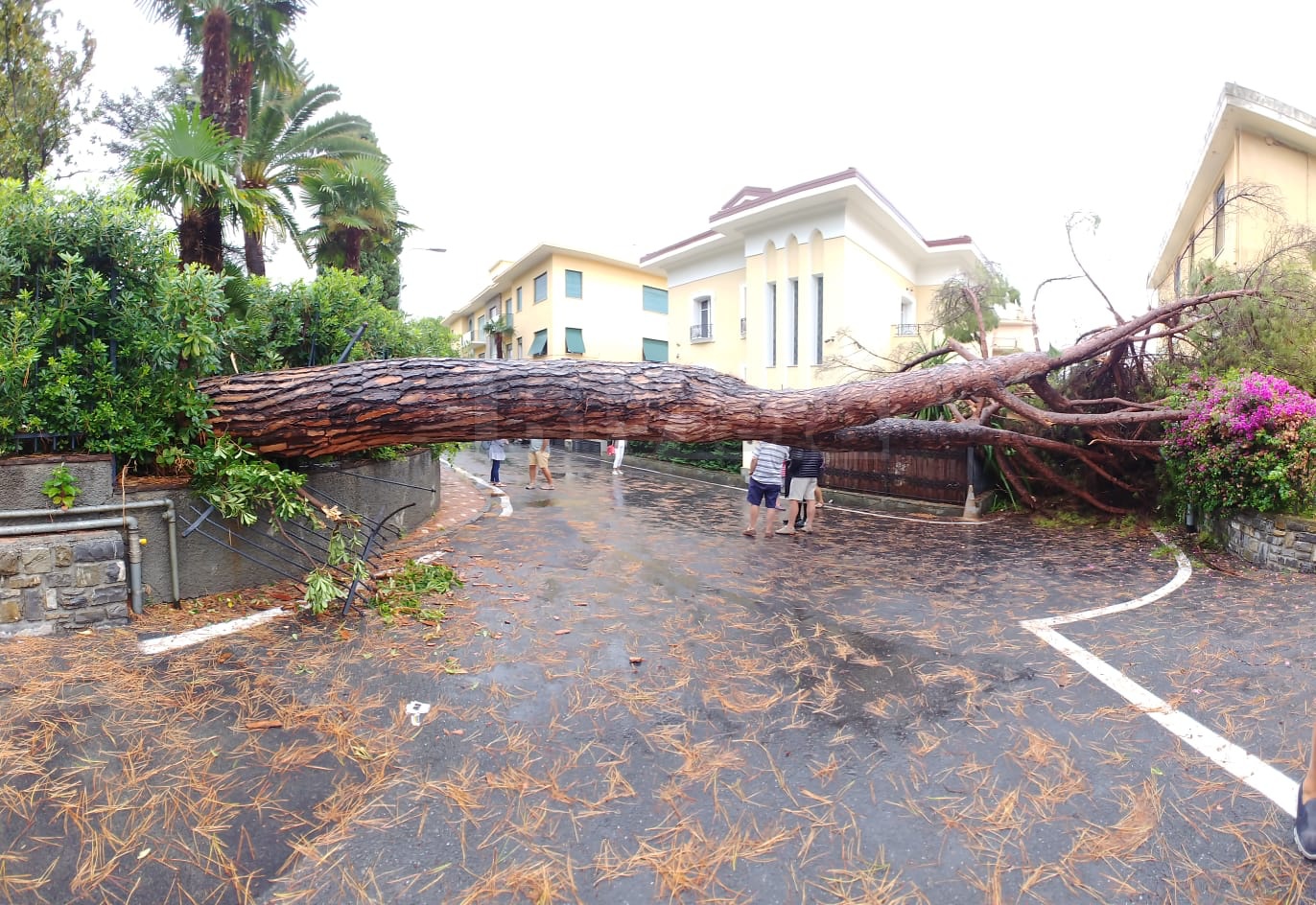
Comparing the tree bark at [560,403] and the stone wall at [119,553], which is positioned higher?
the tree bark at [560,403]

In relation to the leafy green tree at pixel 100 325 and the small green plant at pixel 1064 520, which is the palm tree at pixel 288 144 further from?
the small green plant at pixel 1064 520

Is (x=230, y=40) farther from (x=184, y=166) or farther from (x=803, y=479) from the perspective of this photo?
(x=803, y=479)

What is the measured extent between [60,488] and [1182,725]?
6427 millimetres

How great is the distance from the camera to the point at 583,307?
25.0 meters

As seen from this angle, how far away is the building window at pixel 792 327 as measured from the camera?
15.4 metres

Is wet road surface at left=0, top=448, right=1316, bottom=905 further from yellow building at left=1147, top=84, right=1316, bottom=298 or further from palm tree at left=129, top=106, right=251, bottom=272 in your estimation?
yellow building at left=1147, top=84, right=1316, bottom=298

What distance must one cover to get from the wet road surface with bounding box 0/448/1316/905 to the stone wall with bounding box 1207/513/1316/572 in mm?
722

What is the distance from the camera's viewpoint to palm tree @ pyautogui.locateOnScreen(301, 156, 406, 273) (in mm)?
12617

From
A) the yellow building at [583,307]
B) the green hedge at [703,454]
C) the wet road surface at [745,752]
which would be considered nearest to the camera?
the wet road surface at [745,752]

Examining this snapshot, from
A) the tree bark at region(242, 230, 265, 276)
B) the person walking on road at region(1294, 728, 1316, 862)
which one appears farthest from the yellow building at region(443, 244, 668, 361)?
the person walking on road at region(1294, 728, 1316, 862)

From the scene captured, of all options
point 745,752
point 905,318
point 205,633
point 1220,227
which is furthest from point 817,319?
point 205,633

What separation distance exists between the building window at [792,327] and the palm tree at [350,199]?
9.06 m

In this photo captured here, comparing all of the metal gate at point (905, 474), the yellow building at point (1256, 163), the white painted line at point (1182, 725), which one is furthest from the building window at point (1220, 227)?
the white painted line at point (1182, 725)

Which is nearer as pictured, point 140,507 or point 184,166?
point 140,507
